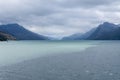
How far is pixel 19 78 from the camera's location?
41219 mm

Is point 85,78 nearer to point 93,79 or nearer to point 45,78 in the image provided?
point 93,79

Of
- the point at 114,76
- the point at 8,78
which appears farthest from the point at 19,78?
the point at 114,76

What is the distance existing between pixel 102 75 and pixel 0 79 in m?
17.2

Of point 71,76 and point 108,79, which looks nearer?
point 108,79

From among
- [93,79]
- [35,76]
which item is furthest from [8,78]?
[93,79]

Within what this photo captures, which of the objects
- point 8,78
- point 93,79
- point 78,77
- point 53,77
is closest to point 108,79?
point 93,79

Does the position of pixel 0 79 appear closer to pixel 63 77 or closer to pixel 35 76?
pixel 35 76

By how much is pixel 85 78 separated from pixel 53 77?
5.26 m

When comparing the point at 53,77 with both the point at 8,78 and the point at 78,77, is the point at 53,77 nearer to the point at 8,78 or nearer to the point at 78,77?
the point at 78,77

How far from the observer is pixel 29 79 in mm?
40531

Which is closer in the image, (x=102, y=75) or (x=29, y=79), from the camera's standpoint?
(x=29, y=79)

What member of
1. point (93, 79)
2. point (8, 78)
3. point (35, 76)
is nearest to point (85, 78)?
point (93, 79)

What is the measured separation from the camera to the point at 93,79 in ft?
131

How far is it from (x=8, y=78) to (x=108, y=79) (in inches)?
634
